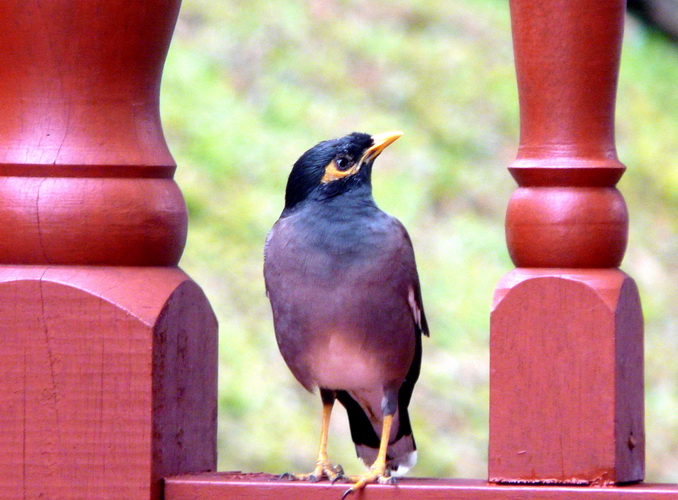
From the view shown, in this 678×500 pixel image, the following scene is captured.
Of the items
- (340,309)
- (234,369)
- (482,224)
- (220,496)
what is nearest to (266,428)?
(234,369)

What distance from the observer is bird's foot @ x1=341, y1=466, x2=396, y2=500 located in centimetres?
189

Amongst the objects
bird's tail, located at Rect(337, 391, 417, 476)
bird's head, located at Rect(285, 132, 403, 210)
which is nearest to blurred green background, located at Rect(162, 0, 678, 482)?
bird's tail, located at Rect(337, 391, 417, 476)

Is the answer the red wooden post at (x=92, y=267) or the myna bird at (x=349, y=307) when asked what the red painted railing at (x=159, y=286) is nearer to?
the red wooden post at (x=92, y=267)

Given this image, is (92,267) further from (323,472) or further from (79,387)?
(323,472)

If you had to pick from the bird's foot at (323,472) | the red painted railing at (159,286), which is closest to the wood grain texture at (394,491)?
the red painted railing at (159,286)

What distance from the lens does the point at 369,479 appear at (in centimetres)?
221

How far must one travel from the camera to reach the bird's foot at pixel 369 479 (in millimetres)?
1891

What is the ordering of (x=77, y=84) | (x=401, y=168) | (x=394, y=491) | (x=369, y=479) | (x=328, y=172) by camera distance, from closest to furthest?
(x=394, y=491) → (x=77, y=84) → (x=369, y=479) → (x=328, y=172) → (x=401, y=168)

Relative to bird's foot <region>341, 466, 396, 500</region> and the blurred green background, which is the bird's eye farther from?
the blurred green background

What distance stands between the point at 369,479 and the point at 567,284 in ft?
1.81

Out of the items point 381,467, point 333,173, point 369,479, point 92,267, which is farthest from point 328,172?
point 92,267

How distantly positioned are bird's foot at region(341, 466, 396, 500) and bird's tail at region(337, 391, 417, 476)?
0.95 feet

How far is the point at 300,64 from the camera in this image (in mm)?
8906

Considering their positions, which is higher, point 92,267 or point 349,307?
point 92,267
